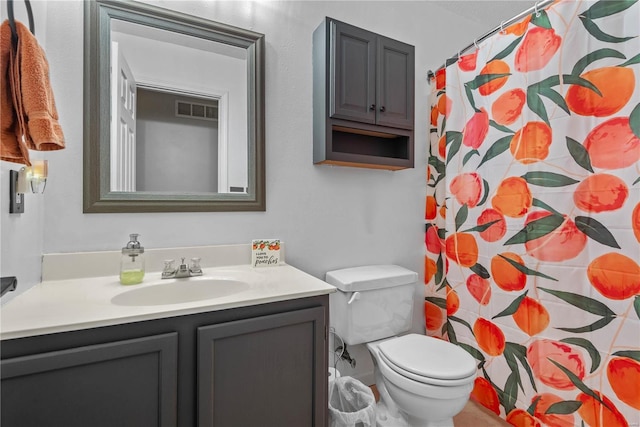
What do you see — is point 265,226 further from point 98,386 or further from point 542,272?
point 542,272

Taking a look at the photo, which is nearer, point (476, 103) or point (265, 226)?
point (265, 226)

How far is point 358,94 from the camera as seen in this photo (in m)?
1.63

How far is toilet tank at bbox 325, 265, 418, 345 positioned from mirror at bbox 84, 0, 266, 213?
592 mm

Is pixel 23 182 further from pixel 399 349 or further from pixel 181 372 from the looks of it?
pixel 399 349

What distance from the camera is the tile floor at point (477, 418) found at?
5.33ft

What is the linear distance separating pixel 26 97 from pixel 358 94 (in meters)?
1.28

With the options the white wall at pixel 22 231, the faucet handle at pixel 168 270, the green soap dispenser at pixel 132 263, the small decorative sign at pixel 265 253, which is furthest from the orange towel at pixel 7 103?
the small decorative sign at pixel 265 253

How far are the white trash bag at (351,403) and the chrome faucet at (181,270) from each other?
2.68 ft

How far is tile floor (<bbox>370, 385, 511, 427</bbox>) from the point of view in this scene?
162cm

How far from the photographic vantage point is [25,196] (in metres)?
1.04

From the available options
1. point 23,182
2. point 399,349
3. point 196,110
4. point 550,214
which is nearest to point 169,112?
point 196,110

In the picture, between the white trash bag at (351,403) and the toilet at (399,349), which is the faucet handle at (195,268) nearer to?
the toilet at (399,349)

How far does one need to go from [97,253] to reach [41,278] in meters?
0.19

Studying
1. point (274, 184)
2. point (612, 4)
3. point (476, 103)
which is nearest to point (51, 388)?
point (274, 184)
